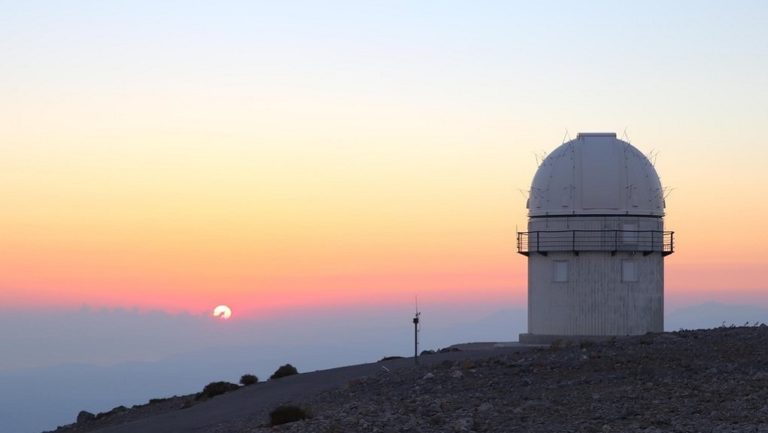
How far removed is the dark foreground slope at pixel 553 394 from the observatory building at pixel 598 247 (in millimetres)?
6166

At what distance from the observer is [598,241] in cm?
3616

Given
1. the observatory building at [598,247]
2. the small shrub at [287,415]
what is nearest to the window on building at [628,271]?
the observatory building at [598,247]

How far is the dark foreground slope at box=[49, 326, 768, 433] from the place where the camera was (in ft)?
65.4

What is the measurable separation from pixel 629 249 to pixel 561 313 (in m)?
3.05

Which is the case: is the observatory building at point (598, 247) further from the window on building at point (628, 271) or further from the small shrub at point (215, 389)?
the small shrub at point (215, 389)

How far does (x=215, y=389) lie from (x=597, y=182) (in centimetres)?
1402

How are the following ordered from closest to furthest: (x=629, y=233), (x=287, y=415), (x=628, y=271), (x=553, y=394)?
(x=553, y=394) → (x=287, y=415) → (x=629, y=233) → (x=628, y=271)

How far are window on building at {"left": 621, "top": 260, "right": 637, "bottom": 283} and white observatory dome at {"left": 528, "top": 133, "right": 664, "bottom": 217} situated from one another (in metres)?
1.64

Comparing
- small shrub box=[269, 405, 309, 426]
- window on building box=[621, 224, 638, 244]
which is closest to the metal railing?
window on building box=[621, 224, 638, 244]

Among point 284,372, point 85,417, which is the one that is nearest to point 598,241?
point 284,372

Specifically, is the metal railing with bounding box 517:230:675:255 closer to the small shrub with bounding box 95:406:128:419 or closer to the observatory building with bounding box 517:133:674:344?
the observatory building with bounding box 517:133:674:344

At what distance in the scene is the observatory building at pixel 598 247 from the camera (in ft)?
120

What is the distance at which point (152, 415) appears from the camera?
33.8 meters

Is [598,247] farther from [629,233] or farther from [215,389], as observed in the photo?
→ [215,389]
